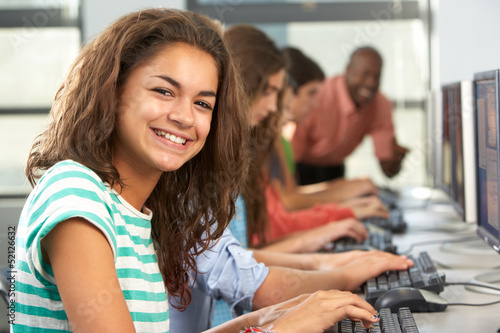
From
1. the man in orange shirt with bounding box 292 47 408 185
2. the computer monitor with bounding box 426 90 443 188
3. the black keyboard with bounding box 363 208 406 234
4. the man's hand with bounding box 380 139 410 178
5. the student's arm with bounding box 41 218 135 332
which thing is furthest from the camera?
the man in orange shirt with bounding box 292 47 408 185

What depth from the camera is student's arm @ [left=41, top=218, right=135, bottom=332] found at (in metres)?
0.80

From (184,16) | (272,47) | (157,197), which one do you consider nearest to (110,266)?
(157,197)

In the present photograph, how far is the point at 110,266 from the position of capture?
2.73ft

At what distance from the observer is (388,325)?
96cm

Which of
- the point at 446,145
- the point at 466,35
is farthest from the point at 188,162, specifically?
the point at 466,35

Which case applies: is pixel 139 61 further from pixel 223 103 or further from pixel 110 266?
pixel 110 266

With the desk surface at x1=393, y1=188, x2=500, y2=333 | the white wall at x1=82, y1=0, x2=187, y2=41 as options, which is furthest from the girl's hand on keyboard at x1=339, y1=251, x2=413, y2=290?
the white wall at x1=82, y1=0, x2=187, y2=41

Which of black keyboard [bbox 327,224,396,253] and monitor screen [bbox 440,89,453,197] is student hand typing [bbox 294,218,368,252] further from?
monitor screen [bbox 440,89,453,197]

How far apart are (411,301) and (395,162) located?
242 cm

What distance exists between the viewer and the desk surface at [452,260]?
1.06 m

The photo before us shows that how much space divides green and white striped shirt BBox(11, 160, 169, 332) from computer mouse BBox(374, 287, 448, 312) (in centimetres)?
38

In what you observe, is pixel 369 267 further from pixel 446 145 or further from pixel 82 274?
pixel 446 145

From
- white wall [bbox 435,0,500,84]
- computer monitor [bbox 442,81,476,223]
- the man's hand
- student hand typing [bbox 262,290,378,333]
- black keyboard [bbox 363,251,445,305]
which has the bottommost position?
the man's hand

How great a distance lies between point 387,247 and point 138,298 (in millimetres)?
795
